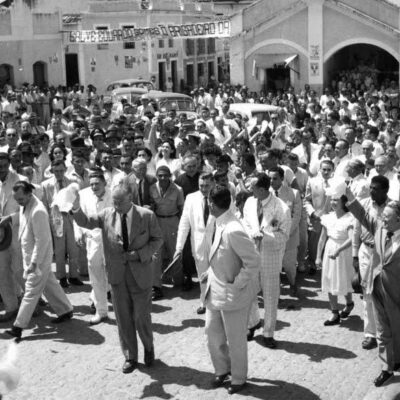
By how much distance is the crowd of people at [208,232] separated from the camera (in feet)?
23.4

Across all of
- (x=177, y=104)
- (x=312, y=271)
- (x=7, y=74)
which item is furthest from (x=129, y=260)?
(x=7, y=74)

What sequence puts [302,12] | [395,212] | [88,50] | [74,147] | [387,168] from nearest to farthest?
[395,212] → [387,168] → [74,147] → [302,12] → [88,50]

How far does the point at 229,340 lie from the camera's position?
277 inches

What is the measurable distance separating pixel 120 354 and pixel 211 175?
230cm

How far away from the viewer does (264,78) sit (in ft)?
111

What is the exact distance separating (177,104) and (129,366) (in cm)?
1651

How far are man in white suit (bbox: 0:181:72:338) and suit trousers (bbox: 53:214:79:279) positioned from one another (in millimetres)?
1970

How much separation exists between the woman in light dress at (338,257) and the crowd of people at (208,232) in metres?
0.02

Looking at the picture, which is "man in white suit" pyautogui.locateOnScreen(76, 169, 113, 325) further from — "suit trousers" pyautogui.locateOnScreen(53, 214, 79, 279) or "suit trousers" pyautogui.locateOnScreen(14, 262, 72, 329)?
"suit trousers" pyautogui.locateOnScreen(53, 214, 79, 279)

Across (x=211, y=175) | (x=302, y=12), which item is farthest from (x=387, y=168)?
(x=302, y=12)

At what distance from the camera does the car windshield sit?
914 inches

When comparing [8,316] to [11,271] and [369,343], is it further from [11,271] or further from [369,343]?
[369,343]

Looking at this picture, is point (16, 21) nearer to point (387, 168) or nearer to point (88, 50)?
point (88, 50)

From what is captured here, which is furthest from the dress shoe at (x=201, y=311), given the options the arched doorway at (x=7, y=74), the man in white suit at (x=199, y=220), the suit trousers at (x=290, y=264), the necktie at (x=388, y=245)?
the arched doorway at (x=7, y=74)
